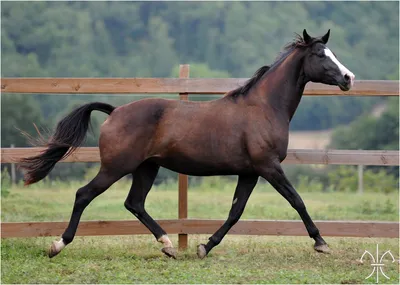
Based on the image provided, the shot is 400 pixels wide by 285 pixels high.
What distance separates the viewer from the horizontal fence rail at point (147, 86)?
25.3 ft

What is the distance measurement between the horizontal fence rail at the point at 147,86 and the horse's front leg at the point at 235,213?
109 centimetres

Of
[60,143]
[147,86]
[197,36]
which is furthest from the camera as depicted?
[197,36]

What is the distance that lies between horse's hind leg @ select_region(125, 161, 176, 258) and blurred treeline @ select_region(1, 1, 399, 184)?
46.1m

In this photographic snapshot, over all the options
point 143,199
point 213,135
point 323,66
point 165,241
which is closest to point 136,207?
point 143,199

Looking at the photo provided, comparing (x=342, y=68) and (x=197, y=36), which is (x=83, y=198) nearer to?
Answer: (x=342, y=68)

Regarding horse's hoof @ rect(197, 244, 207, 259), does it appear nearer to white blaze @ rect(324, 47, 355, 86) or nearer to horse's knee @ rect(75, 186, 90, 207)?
horse's knee @ rect(75, 186, 90, 207)

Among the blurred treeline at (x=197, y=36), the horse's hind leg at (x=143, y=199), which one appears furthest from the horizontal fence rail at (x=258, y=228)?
the blurred treeline at (x=197, y=36)

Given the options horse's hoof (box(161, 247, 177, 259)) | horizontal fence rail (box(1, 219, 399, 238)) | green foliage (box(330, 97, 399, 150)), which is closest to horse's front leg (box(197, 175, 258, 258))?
horse's hoof (box(161, 247, 177, 259))

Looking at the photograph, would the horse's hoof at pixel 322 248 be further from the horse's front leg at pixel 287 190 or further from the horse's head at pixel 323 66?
the horse's head at pixel 323 66

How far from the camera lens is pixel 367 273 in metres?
6.57

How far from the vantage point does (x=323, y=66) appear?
23.1 feet

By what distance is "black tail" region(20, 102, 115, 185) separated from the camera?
7258 millimetres

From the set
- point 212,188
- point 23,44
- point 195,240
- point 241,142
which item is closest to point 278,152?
point 241,142

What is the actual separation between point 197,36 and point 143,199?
5589 cm
